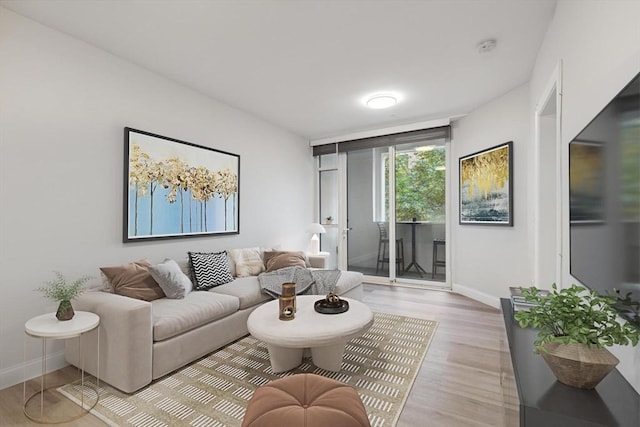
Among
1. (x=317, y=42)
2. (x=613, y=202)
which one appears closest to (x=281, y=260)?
(x=317, y=42)

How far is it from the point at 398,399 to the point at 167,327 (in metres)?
1.68

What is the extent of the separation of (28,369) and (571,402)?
130 inches

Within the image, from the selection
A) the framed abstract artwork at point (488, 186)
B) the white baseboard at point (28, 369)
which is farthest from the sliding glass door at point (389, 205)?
the white baseboard at point (28, 369)

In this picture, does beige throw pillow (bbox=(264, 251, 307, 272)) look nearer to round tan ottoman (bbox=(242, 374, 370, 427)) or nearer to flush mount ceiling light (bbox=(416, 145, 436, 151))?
round tan ottoman (bbox=(242, 374, 370, 427))

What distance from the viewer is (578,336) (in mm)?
1048

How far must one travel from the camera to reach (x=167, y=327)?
7.27 ft

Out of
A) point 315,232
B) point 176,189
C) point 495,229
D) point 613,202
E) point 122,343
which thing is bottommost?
point 122,343

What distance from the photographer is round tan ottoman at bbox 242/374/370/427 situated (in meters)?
1.17

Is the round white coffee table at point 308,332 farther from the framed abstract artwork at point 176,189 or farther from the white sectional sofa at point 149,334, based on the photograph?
the framed abstract artwork at point 176,189

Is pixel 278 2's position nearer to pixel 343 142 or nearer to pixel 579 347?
pixel 579 347

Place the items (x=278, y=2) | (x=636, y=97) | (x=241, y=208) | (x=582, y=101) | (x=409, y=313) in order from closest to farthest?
(x=636, y=97)
(x=582, y=101)
(x=278, y=2)
(x=409, y=313)
(x=241, y=208)

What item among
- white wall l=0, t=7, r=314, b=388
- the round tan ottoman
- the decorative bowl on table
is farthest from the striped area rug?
white wall l=0, t=7, r=314, b=388

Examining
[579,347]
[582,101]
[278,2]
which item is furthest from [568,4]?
[579,347]

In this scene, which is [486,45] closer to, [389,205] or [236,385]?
[389,205]
